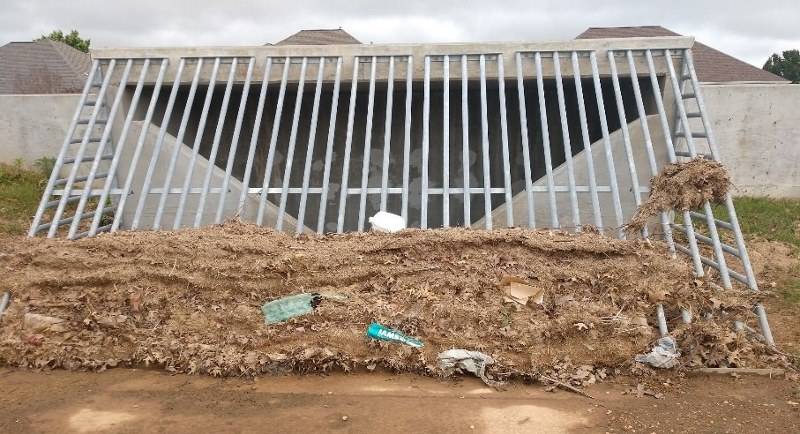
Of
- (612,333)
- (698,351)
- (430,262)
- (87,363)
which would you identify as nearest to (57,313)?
(87,363)

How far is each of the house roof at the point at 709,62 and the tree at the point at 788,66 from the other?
17.7 meters

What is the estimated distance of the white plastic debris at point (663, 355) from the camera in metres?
4.73

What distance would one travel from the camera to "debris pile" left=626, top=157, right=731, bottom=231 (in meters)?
6.05

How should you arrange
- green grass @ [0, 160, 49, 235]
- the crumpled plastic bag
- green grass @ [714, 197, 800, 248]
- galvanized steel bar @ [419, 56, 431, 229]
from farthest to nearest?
green grass @ [0, 160, 49, 235], green grass @ [714, 197, 800, 248], galvanized steel bar @ [419, 56, 431, 229], the crumpled plastic bag

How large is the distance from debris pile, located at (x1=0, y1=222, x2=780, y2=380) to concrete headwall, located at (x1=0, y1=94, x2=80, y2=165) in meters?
4.50

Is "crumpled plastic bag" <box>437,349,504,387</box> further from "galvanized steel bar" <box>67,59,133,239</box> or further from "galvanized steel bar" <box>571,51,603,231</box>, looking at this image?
"galvanized steel bar" <box>67,59,133,239</box>

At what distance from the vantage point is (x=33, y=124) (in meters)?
9.69

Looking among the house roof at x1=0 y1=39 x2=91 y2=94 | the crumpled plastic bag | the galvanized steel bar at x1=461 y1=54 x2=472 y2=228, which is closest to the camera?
the crumpled plastic bag

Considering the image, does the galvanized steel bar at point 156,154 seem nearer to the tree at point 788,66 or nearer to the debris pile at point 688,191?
the debris pile at point 688,191

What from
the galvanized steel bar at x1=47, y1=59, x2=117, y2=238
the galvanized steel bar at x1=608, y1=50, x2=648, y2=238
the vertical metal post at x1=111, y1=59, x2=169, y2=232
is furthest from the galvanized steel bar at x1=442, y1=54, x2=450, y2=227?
the galvanized steel bar at x1=47, y1=59, x2=117, y2=238

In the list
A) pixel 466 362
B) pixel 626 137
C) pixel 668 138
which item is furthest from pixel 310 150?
pixel 668 138

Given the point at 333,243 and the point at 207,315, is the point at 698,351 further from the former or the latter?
the point at 207,315

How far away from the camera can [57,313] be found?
5.34m

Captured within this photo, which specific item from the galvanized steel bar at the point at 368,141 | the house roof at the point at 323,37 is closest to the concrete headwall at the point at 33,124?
the galvanized steel bar at the point at 368,141
